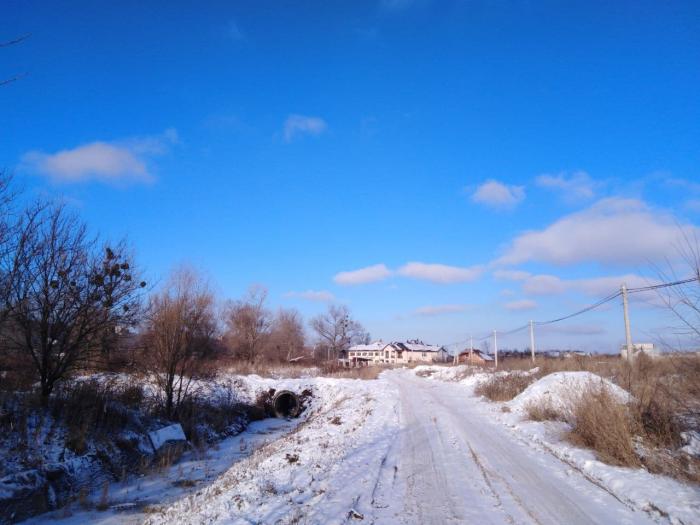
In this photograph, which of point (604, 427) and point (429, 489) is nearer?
point (429, 489)

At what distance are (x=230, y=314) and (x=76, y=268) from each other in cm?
5614

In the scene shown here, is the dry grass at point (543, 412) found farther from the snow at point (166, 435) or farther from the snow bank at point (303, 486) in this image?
the snow at point (166, 435)

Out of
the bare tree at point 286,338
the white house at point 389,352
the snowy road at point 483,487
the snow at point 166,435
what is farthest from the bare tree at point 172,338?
the white house at point 389,352

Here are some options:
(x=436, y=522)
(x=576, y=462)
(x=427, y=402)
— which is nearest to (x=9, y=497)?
(x=436, y=522)

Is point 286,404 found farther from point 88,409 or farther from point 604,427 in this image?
point 604,427

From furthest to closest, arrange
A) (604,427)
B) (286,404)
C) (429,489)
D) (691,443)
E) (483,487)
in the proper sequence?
(286,404) < (604,427) < (691,443) < (483,487) < (429,489)

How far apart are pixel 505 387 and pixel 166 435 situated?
1550cm

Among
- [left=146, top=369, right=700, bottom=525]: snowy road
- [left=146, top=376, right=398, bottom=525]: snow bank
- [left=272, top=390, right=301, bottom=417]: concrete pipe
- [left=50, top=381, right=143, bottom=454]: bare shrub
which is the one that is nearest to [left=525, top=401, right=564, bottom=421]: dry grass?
[left=146, top=369, right=700, bottom=525]: snowy road

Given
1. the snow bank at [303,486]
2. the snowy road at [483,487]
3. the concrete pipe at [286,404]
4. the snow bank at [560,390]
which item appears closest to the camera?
the snowy road at [483,487]

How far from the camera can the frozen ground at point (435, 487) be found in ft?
21.6

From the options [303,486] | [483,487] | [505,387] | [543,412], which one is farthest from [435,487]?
[505,387]

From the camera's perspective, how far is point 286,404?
2931 cm

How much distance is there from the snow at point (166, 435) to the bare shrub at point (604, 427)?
41.8 feet

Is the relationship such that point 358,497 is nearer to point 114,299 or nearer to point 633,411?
point 633,411
